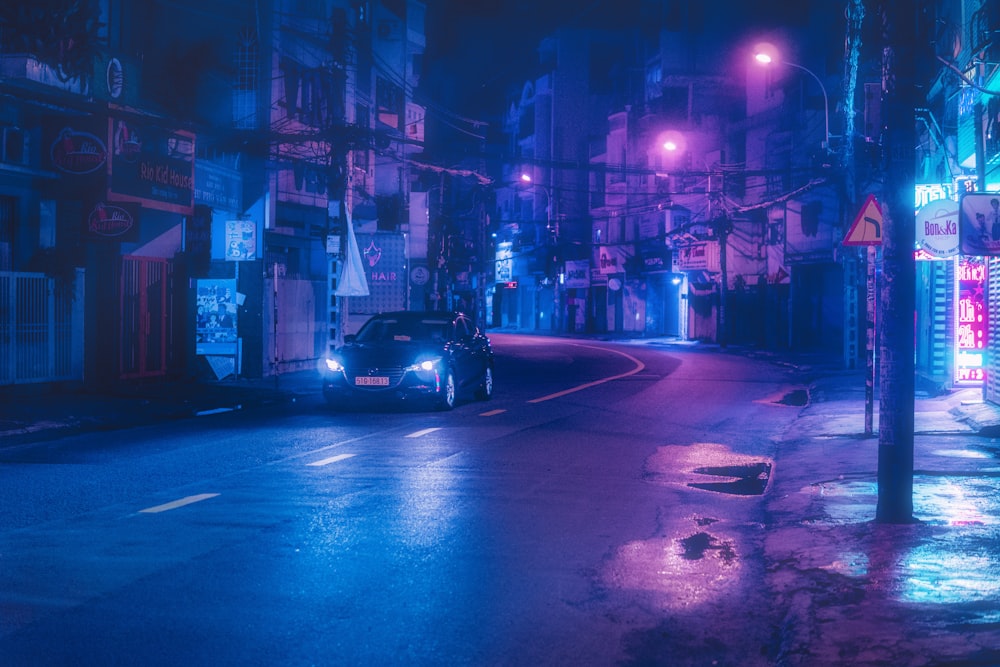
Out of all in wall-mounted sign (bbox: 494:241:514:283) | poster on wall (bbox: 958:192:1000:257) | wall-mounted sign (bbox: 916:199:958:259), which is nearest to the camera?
poster on wall (bbox: 958:192:1000:257)

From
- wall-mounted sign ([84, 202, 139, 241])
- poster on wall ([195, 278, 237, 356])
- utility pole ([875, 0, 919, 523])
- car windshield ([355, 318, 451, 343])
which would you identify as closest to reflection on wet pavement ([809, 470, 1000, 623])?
utility pole ([875, 0, 919, 523])

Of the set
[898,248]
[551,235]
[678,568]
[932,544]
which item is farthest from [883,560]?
[551,235]

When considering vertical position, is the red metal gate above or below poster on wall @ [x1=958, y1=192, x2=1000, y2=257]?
below

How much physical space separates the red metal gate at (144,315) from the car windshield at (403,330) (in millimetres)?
6141

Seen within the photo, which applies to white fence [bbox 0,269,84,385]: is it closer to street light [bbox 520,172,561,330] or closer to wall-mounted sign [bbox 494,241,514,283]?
street light [bbox 520,172,561,330]

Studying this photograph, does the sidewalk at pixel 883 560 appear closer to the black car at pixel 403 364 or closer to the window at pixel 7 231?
the black car at pixel 403 364

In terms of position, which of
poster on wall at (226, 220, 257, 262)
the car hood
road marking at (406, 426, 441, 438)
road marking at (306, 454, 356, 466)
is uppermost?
poster on wall at (226, 220, 257, 262)

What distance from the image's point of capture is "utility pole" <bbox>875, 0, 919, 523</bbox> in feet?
26.7

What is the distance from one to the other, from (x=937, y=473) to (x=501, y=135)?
262 ft

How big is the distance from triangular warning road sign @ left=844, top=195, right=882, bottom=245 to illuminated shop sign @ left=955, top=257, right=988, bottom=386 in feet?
19.5

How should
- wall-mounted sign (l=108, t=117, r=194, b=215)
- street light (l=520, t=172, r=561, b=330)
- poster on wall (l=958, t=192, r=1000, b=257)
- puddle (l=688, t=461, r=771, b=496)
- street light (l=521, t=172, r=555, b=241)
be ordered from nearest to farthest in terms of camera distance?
puddle (l=688, t=461, r=771, b=496)
poster on wall (l=958, t=192, r=1000, b=257)
wall-mounted sign (l=108, t=117, r=194, b=215)
street light (l=520, t=172, r=561, b=330)
street light (l=521, t=172, r=555, b=241)

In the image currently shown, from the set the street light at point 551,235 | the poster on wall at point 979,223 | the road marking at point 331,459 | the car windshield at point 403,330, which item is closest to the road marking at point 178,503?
the road marking at point 331,459

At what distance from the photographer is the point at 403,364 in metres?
18.0

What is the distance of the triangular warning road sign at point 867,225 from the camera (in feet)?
42.5
